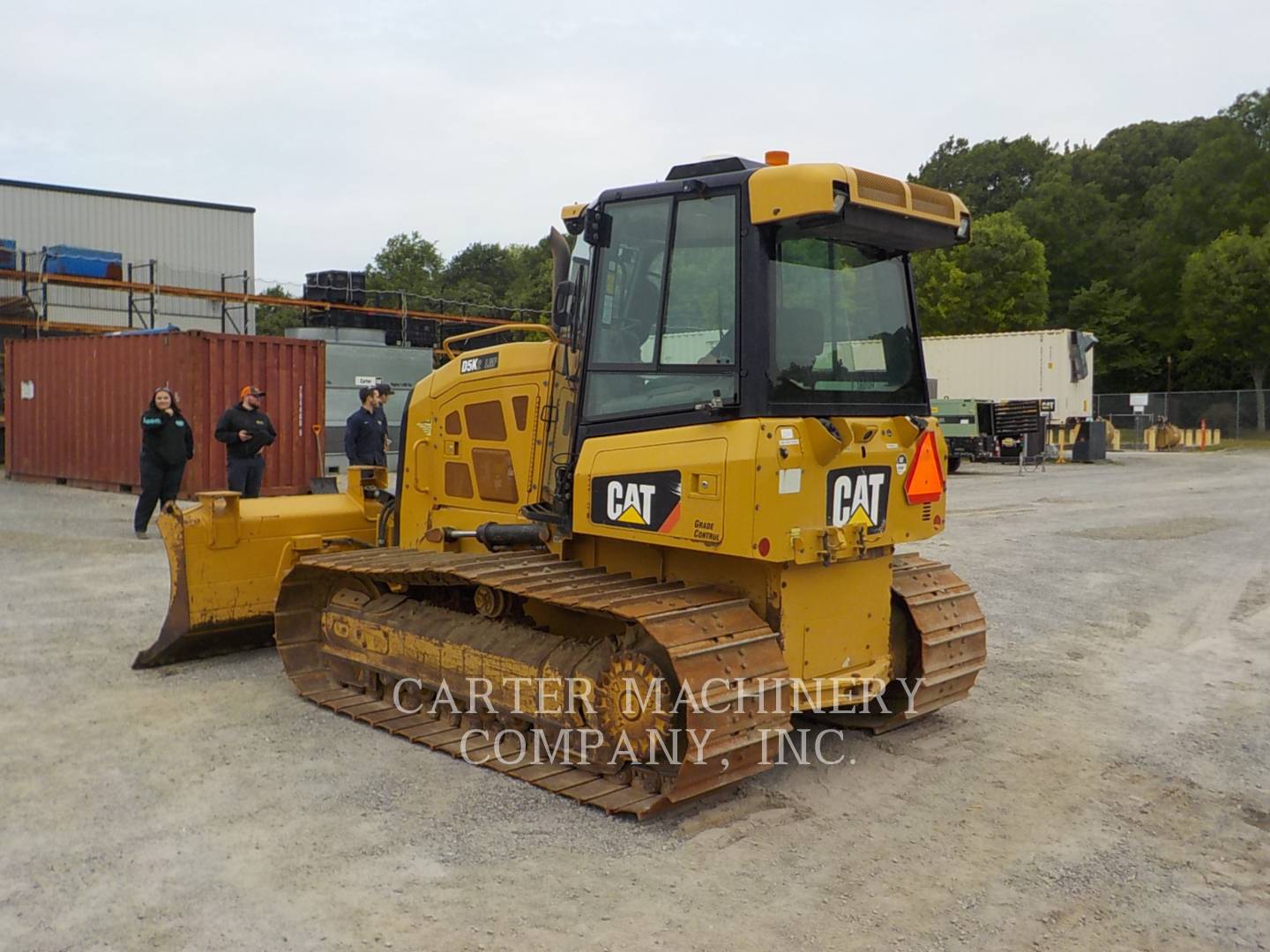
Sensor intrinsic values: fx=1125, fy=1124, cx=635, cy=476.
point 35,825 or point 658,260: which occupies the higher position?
point 658,260

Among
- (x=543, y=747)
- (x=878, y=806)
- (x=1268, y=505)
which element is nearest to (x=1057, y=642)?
(x=878, y=806)

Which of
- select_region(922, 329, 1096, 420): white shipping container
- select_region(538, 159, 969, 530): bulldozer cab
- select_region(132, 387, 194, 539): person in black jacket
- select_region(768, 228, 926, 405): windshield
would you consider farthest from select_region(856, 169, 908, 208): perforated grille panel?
select_region(922, 329, 1096, 420): white shipping container

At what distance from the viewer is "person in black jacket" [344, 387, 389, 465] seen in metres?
10.4

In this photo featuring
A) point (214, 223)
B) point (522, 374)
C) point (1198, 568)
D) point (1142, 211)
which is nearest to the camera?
point (522, 374)

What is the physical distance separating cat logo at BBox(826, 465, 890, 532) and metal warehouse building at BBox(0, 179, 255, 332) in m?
22.2

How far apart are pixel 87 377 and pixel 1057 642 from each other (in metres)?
15.3

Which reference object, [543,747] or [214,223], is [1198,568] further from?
[214,223]

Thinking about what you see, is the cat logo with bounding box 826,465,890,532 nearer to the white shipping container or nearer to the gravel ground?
the gravel ground

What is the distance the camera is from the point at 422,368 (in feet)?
67.7

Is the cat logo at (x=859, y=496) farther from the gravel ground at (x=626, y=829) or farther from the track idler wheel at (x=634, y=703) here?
the gravel ground at (x=626, y=829)

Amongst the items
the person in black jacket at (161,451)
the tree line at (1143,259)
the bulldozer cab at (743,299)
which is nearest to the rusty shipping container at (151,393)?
the person in black jacket at (161,451)

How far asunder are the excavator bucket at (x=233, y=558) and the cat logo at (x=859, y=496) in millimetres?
3586

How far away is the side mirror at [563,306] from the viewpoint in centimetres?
549

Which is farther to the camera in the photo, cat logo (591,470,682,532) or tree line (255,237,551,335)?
tree line (255,237,551,335)
